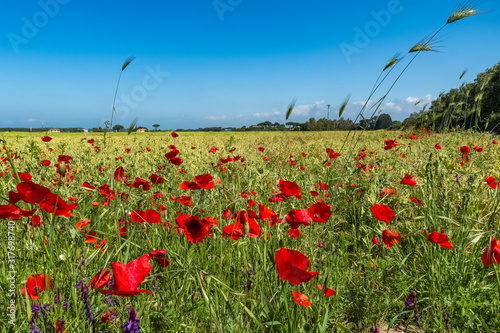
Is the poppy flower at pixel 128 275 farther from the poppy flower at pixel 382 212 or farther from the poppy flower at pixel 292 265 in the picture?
the poppy flower at pixel 382 212

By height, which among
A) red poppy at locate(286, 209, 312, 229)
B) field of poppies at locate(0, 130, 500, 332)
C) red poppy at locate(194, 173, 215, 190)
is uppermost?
red poppy at locate(194, 173, 215, 190)

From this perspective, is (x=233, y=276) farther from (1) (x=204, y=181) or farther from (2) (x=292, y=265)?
(2) (x=292, y=265)

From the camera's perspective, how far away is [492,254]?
3.19 ft

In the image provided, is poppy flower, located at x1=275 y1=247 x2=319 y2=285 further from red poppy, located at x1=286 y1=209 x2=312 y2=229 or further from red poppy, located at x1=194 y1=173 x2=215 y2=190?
red poppy, located at x1=194 y1=173 x2=215 y2=190

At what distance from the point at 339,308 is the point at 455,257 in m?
0.77

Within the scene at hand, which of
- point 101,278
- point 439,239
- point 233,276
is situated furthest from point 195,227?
→ point 439,239

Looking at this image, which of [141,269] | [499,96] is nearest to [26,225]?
[141,269]

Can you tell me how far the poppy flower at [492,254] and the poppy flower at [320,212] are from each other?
1.79ft

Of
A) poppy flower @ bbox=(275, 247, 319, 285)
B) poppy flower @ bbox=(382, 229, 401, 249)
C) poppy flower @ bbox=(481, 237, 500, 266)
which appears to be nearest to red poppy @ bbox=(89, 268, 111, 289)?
poppy flower @ bbox=(275, 247, 319, 285)

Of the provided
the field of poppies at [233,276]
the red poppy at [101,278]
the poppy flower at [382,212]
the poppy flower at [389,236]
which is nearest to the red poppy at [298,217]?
the field of poppies at [233,276]

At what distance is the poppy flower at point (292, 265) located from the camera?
2.48 feet

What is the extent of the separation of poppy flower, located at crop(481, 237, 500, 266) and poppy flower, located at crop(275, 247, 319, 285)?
2.08 ft

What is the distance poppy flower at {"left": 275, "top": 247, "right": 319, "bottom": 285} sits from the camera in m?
0.76

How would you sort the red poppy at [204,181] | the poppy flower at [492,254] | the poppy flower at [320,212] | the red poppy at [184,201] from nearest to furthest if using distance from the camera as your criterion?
the poppy flower at [492,254]
the poppy flower at [320,212]
the red poppy at [204,181]
the red poppy at [184,201]
